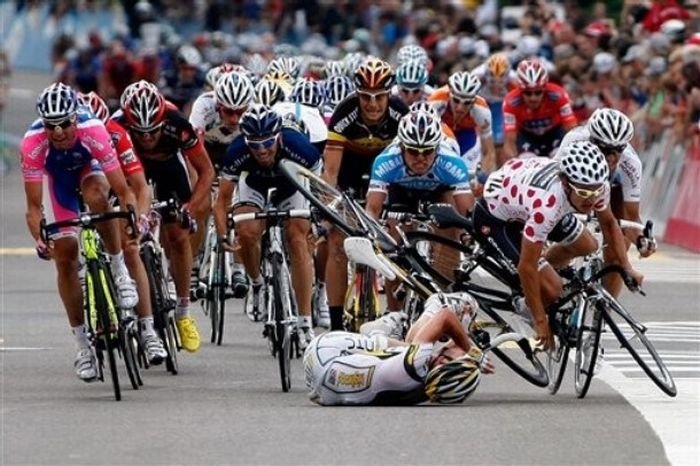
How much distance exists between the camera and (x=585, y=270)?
1482cm

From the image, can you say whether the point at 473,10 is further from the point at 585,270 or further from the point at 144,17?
the point at 585,270

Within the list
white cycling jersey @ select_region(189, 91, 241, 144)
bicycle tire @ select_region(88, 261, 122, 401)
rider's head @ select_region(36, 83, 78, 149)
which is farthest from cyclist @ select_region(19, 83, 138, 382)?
white cycling jersey @ select_region(189, 91, 241, 144)

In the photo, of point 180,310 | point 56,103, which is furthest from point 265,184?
point 56,103

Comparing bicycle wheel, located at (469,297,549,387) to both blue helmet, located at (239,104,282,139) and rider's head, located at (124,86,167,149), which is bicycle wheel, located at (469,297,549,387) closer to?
blue helmet, located at (239,104,282,139)

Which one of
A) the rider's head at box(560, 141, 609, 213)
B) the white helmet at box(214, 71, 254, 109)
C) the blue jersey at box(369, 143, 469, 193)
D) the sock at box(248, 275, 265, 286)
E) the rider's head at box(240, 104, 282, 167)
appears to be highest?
the rider's head at box(560, 141, 609, 213)

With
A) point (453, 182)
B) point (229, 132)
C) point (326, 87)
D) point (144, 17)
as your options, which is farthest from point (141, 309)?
point (144, 17)

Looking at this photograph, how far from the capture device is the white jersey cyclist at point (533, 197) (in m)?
14.3

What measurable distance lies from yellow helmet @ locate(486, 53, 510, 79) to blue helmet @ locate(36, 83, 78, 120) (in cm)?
1168

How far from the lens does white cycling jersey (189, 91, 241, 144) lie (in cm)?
1969

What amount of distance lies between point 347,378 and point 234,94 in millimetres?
4685

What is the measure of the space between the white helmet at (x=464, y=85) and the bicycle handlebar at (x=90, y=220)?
737cm

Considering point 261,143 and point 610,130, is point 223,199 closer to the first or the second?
point 261,143

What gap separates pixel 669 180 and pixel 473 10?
21316 mm

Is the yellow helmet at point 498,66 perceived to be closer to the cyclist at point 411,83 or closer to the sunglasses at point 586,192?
the cyclist at point 411,83
